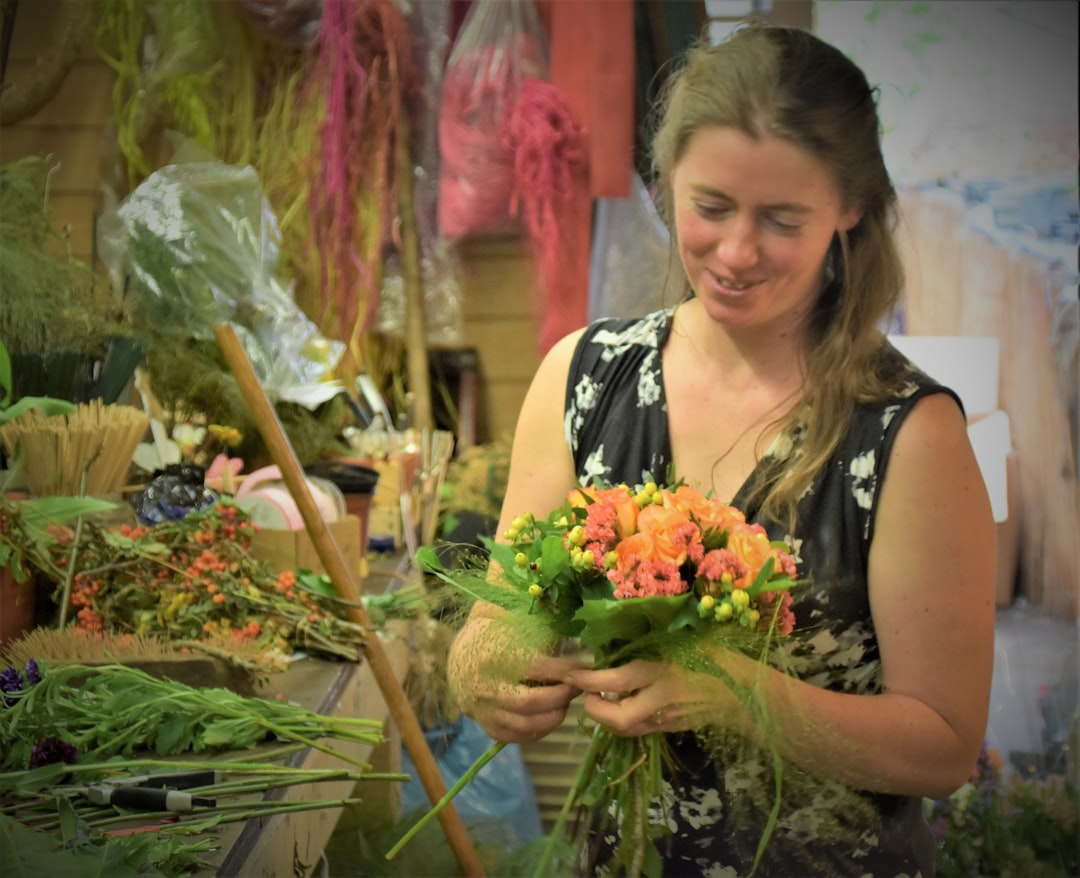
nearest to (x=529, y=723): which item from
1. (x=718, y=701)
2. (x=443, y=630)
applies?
(x=718, y=701)

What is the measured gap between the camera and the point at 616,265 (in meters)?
1.38

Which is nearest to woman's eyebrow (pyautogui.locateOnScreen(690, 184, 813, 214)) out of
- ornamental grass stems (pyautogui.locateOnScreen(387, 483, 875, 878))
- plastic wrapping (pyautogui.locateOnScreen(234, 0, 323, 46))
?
ornamental grass stems (pyautogui.locateOnScreen(387, 483, 875, 878))

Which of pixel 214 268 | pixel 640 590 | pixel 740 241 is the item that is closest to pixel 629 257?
pixel 740 241

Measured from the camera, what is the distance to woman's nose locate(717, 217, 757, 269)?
3.29ft

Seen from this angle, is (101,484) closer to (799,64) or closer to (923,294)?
(799,64)

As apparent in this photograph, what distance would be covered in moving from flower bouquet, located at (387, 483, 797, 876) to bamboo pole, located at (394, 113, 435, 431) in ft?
1.58

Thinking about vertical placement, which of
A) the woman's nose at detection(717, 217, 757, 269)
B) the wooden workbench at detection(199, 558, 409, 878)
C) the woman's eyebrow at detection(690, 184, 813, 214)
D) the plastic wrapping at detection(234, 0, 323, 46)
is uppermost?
the plastic wrapping at detection(234, 0, 323, 46)

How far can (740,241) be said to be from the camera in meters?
1.00

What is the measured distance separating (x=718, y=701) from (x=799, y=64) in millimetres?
537

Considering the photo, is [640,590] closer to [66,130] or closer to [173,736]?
[173,736]

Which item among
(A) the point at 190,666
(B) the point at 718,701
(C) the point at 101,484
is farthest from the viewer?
(C) the point at 101,484

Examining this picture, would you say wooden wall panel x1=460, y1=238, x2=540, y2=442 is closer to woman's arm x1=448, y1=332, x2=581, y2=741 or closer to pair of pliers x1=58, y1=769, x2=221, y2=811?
woman's arm x1=448, y1=332, x2=581, y2=741

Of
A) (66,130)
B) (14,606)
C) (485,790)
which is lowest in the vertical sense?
(485,790)

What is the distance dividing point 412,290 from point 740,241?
0.53m
